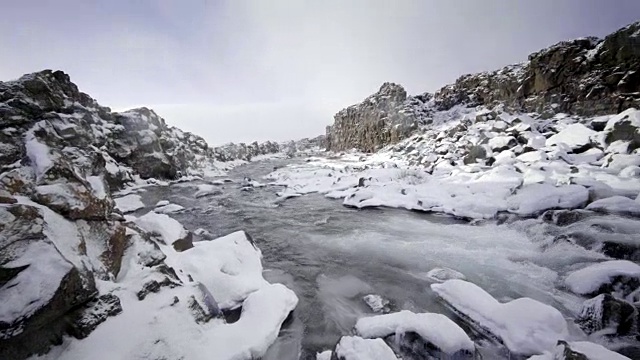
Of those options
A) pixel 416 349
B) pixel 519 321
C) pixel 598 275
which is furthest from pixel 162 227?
pixel 598 275

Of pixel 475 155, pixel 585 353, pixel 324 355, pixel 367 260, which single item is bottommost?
pixel 367 260

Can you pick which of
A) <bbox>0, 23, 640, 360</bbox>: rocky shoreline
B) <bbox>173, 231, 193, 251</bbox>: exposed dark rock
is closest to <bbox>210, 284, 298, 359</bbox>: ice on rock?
<bbox>0, 23, 640, 360</bbox>: rocky shoreline

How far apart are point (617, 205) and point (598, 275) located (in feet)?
14.7

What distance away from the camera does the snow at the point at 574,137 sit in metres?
13.9

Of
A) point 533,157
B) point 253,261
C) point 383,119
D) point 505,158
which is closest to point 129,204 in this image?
point 253,261

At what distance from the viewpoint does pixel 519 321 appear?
4176mm

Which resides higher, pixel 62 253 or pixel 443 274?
pixel 62 253

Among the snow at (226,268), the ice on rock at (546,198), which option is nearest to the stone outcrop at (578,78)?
the ice on rock at (546,198)

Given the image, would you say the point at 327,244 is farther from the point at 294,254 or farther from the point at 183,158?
the point at 183,158

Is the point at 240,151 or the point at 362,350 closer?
the point at 362,350

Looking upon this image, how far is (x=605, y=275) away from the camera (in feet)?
16.8

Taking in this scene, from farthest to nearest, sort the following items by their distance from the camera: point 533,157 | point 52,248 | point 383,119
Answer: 1. point 383,119
2. point 533,157
3. point 52,248

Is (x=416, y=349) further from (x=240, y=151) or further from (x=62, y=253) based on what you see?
(x=240, y=151)

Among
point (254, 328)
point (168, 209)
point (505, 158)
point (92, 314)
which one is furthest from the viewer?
point (505, 158)
